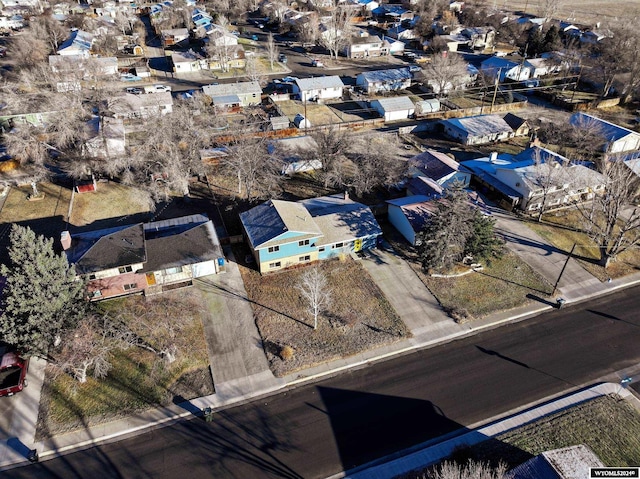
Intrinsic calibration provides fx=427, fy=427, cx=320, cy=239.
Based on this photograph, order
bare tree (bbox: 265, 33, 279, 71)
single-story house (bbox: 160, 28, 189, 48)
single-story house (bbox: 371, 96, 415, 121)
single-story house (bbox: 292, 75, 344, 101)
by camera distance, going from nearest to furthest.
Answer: single-story house (bbox: 371, 96, 415, 121) < single-story house (bbox: 292, 75, 344, 101) < bare tree (bbox: 265, 33, 279, 71) < single-story house (bbox: 160, 28, 189, 48)

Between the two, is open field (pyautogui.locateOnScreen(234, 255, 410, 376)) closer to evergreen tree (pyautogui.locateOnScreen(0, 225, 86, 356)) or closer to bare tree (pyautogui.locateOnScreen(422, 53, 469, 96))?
evergreen tree (pyautogui.locateOnScreen(0, 225, 86, 356))

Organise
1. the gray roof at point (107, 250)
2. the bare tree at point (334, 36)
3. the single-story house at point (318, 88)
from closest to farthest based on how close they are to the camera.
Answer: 1. the gray roof at point (107, 250)
2. the single-story house at point (318, 88)
3. the bare tree at point (334, 36)

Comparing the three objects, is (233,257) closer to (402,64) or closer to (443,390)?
(443,390)

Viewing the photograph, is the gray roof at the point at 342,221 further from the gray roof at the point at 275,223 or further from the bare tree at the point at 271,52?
the bare tree at the point at 271,52

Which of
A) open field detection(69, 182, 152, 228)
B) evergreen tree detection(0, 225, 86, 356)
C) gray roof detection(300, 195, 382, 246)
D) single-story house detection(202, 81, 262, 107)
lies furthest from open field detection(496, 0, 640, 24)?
evergreen tree detection(0, 225, 86, 356)

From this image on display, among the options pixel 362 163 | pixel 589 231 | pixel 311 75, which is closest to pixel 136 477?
pixel 362 163

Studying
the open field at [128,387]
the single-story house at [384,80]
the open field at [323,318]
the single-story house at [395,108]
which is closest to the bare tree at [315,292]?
the open field at [323,318]

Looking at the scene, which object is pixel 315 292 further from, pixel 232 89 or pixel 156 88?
pixel 156 88
